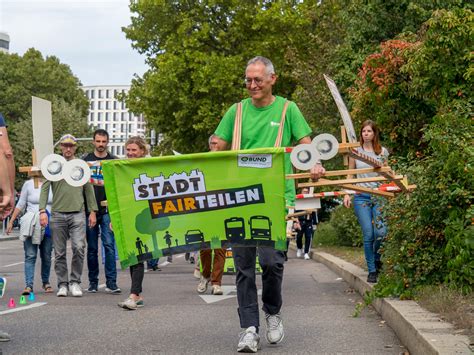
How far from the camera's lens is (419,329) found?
6.70 meters

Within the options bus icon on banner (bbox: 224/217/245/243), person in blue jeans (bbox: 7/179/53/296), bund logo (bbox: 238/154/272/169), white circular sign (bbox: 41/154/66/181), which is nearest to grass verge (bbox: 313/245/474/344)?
bus icon on banner (bbox: 224/217/245/243)

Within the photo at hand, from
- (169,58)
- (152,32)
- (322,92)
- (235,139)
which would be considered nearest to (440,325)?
(235,139)

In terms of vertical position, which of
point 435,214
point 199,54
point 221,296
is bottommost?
point 221,296

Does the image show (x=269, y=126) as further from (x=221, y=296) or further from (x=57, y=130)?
Result: (x=57, y=130)

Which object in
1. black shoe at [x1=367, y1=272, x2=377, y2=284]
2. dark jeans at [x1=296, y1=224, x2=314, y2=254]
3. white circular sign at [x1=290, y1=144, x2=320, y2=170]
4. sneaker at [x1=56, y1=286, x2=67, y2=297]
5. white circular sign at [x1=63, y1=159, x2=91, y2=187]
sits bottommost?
dark jeans at [x1=296, y1=224, x2=314, y2=254]

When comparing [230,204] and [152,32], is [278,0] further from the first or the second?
[230,204]

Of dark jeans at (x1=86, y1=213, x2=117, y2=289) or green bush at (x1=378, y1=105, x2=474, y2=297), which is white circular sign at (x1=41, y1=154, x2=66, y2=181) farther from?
dark jeans at (x1=86, y1=213, x2=117, y2=289)

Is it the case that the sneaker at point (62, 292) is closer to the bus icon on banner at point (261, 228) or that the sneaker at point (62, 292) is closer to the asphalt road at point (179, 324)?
the asphalt road at point (179, 324)

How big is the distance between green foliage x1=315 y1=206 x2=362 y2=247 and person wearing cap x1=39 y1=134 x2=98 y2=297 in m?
8.43

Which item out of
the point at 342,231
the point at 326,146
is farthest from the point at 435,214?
the point at 342,231

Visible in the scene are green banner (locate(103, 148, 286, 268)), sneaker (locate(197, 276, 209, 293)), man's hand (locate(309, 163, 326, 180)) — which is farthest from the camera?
sneaker (locate(197, 276, 209, 293))

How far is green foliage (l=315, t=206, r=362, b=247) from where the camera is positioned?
21391mm

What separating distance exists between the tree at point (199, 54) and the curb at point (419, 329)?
35583 mm

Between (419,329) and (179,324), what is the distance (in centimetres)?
251
